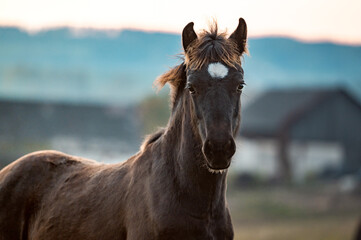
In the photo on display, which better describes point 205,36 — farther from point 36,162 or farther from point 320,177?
point 320,177

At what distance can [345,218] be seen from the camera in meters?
27.9

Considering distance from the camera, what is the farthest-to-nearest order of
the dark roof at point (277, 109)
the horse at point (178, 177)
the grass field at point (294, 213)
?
1. the dark roof at point (277, 109)
2. the grass field at point (294, 213)
3. the horse at point (178, 177)

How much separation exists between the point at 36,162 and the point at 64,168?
34 cm

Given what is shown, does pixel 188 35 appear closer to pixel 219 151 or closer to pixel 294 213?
pixel 219 151

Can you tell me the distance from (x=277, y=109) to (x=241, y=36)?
5799 cm

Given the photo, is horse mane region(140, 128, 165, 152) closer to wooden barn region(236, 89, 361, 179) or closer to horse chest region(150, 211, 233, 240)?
horse chest region(150, 211, 233, 240)

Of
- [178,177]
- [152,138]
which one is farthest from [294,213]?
[178,177]

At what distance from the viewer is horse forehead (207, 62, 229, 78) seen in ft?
15.4

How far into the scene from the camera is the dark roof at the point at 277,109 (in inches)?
2021

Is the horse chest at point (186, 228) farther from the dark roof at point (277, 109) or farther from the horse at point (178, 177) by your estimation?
the dark roof at point (277, 109)

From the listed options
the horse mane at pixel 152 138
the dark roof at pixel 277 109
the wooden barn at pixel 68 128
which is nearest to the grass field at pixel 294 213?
the dark roof at pixel 277 109

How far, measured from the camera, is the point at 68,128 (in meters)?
67.4

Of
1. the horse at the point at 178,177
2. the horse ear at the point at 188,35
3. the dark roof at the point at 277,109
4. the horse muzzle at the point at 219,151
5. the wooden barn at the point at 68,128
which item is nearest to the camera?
the horse muzzle at the point at 219,151

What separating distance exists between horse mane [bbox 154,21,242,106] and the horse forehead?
0.17 ft
